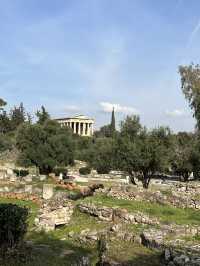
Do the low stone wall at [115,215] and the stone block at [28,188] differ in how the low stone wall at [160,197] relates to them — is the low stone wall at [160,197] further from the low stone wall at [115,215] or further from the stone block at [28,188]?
the stone block at [28,188]

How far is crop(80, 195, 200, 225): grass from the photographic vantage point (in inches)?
840

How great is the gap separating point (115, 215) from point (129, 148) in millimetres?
18056

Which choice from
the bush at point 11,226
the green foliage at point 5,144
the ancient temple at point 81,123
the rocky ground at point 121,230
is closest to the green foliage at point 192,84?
the rocky ground at point 121,230

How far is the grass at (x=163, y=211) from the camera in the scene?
70.0ft

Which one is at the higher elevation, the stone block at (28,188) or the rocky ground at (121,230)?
the stone block at (28,188)

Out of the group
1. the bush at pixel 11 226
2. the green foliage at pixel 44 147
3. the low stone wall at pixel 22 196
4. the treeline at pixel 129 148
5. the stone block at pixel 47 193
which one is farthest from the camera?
the green foliage at pixel 44 147

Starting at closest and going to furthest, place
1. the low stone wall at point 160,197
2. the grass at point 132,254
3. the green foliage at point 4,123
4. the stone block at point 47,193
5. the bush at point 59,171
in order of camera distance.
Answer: the grass at point 132,254 → the low stone wall at point 160,197 → the stone block at point 47,193 → the bush at point 59,171 → the green foliage at point 4,123

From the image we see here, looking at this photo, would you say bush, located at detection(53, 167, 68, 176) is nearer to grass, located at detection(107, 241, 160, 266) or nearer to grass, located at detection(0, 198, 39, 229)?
grass, located at detection(0, 198, 39, 229)

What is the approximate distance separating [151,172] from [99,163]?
72.8 ft

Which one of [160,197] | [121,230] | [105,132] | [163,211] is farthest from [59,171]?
[105,132]

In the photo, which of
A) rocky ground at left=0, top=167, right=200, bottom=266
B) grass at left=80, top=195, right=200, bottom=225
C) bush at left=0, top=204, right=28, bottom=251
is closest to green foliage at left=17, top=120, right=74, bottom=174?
rocky ground at left=0, top=167, right=200, bottom=266

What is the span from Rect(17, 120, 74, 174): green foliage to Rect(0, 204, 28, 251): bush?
38971 millimetres

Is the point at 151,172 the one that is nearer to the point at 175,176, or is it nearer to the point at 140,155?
the point at 140,155

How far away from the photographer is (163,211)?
23.3m
